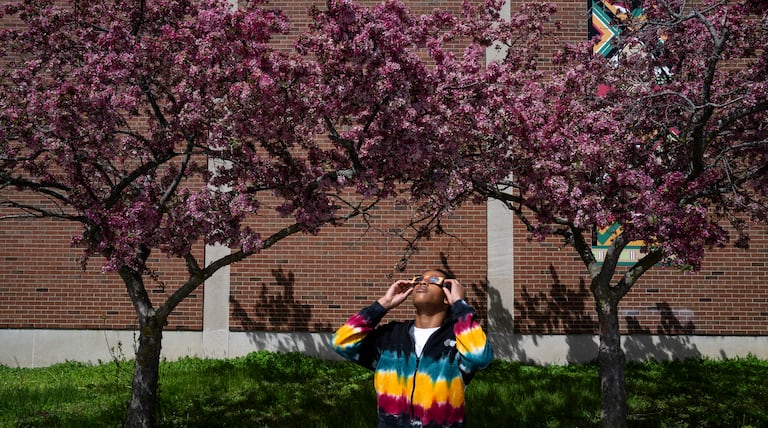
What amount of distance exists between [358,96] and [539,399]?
5.01m

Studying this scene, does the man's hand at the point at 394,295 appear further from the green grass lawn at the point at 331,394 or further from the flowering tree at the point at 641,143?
the green grass lawn at the point at 331,394

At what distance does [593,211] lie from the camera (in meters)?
5.79

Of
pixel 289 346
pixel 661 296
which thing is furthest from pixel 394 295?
pixel 661 296

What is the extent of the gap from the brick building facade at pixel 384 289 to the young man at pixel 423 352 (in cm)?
717

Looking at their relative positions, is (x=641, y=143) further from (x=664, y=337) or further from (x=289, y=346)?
(x=289, y=346)

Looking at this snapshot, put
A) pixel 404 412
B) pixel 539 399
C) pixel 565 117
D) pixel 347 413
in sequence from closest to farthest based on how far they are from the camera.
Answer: pixel 404 412
pixel 565 117
pixel 347 413
pixel 539 399

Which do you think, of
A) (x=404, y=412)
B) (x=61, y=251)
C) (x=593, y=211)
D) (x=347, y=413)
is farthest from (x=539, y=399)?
(x=61, y=251)

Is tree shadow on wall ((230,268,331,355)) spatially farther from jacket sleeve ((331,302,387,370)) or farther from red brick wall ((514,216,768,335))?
jacket sleeve ((331,302,387,370))

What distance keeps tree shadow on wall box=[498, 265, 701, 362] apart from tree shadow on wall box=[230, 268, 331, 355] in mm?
3058

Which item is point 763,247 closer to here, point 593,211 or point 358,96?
point 593,211

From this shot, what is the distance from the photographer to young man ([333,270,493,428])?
3.03m

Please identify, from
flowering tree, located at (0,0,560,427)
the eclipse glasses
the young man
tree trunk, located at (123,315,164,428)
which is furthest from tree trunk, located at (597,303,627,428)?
tree trunk, located at (123,315,164,428)

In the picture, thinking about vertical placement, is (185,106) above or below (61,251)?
above

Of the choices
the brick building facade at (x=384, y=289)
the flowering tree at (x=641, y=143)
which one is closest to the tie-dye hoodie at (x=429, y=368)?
the flowering tree at (x=641, y=143)
